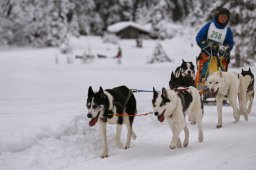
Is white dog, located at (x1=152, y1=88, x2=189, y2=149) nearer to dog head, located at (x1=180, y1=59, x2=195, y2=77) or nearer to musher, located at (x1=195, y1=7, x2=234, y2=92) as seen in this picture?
dog head, located at (x1=180, y1=59, x2=195, y2=77)

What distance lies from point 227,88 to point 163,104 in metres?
2.19

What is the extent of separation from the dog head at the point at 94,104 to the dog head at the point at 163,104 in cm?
80

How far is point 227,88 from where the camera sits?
7.27 metres

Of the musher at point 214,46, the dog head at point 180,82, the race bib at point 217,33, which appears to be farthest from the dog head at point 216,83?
the race bib at point 217,33

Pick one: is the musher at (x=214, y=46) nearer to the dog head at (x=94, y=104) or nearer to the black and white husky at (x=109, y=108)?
the black and white husky at (x=109, y=108)

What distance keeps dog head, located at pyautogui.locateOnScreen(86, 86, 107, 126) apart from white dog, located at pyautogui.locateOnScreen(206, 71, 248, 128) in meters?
2.32

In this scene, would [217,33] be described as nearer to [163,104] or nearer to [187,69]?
[187,69]

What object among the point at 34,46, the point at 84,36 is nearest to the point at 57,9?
the point at 34,46

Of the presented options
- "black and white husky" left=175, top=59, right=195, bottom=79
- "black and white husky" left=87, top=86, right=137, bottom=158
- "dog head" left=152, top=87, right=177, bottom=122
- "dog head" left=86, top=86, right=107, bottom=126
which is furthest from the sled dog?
"black and white husky" left=175, top=59, right=195, bottom=79

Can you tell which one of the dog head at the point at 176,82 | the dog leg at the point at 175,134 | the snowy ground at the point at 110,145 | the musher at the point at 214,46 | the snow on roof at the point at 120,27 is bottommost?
the snowy ground at the point at 110,145

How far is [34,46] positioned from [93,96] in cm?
4730

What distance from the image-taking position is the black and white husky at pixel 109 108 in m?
5.77

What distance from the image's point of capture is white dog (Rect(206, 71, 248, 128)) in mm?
7109

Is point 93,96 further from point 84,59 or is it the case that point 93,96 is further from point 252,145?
point 84,59
